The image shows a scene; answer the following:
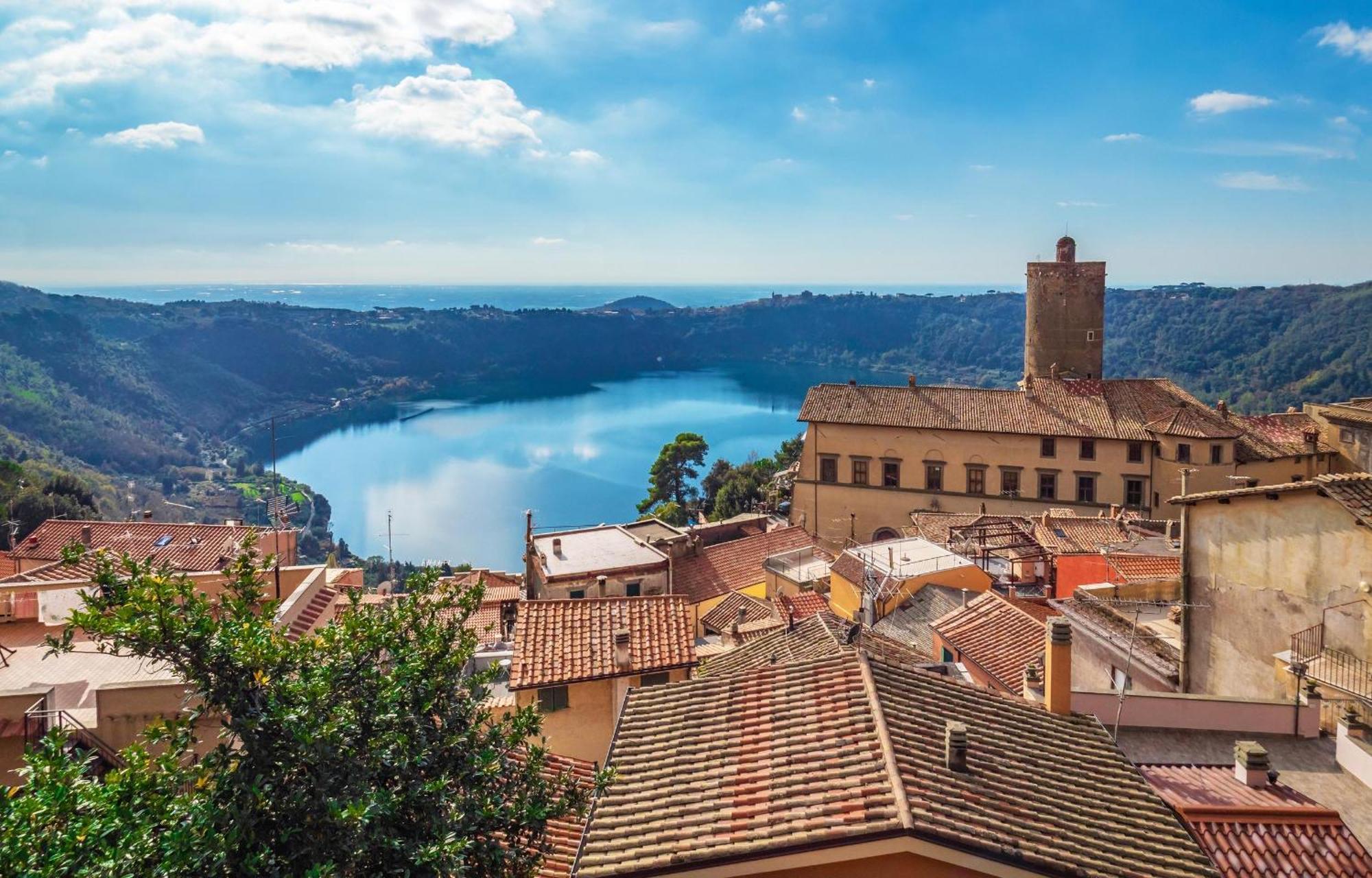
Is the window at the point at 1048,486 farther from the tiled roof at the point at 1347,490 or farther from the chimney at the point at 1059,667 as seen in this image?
the chimney at the point at 1059,667

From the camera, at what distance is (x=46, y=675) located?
798 cm

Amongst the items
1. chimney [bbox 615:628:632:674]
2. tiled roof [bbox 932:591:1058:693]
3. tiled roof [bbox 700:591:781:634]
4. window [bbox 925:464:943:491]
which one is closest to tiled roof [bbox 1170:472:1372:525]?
tiled roof [bbox 932:591:1058:693]

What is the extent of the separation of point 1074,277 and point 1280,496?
3469cm

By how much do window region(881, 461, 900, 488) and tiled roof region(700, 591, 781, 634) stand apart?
1292cm

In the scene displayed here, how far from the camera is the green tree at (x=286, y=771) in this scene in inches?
162

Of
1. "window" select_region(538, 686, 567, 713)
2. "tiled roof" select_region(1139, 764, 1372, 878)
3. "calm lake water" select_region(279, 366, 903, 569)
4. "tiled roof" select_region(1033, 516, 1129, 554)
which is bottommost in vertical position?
"calm lake water" select_region(279, 366, 903, 569)

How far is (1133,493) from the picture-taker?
29.2 m

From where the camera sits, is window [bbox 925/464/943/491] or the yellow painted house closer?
the yellow painted house

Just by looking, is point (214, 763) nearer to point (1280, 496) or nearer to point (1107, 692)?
point (1107, 692)

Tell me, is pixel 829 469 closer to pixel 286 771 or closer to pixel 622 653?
pixel 622 653

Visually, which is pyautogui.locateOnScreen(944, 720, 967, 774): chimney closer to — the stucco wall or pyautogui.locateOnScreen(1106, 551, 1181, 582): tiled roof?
the stucco wall

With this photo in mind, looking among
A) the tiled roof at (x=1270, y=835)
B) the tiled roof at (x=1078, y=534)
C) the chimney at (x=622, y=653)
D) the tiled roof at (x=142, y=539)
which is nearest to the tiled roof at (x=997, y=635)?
the tiled roof at (x=1270, y=835)

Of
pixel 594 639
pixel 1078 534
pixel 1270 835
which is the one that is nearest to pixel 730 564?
pixel 1078 534

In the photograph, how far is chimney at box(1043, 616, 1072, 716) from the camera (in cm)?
672
